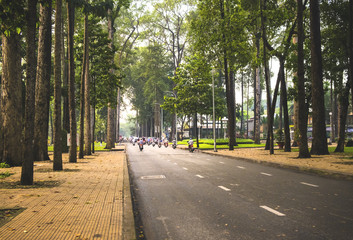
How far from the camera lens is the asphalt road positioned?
227 inches

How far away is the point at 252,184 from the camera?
11.5m

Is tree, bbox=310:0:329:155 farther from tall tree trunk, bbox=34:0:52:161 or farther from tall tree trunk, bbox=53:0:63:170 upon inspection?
tall tree trunk, bbox=34:0:52:161

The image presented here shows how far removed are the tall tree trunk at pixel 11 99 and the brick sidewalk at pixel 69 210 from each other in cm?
568

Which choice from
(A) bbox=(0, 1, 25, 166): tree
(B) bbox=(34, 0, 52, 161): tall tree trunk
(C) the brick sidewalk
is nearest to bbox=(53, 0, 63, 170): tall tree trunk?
(A) bbox=(0, 1, 25, 166): tree

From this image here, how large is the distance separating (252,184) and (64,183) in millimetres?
6144

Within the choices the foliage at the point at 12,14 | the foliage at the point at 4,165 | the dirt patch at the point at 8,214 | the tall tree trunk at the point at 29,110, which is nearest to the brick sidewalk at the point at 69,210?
the dirt patch at the point at 8,214

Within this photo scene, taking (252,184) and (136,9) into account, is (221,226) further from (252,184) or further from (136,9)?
(136,9)

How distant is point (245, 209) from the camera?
7.55m

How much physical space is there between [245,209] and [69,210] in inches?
146

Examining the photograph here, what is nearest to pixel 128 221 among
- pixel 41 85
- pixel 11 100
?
pixel 11 100

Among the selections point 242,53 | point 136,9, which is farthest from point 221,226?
point 136,9

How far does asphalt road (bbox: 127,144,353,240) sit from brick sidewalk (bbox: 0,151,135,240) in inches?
22.6

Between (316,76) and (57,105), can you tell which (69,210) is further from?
(316,76)

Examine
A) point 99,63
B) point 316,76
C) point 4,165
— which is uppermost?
point 99,63
